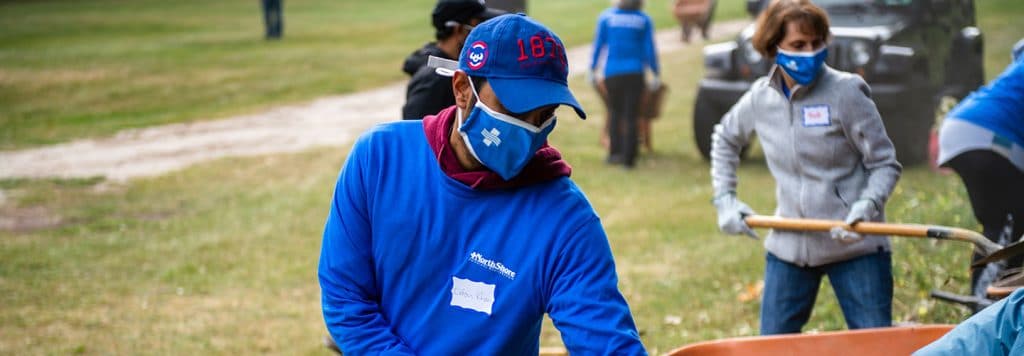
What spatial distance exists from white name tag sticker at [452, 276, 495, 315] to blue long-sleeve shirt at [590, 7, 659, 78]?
10.6m

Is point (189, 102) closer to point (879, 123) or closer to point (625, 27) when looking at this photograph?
point (625, 27)

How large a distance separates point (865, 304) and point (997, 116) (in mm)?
1300

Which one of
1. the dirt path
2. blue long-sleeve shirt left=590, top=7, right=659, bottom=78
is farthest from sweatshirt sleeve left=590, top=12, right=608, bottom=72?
the dirt path

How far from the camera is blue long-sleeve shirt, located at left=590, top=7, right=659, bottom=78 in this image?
1324 cm

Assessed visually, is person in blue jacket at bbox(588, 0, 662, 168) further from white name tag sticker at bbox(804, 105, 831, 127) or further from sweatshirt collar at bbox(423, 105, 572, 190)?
sweatshirt collar at bbox(423, 105, 572, 190)

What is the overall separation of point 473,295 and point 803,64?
8.10 feet

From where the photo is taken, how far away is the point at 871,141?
4.79m

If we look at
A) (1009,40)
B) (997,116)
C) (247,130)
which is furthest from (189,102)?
(997,116)

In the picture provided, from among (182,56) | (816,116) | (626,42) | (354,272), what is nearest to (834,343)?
(816,116)

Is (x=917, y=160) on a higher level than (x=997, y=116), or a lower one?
lower

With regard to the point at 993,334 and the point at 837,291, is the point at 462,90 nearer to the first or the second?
the point at 993,334

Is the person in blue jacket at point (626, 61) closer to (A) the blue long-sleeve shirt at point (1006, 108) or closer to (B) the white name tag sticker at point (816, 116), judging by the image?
(A) the blue long-sleeve shirt at point (1006, 108)

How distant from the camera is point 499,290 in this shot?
2.81 metres

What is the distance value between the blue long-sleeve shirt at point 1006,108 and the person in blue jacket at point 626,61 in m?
7.71
